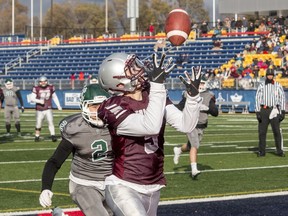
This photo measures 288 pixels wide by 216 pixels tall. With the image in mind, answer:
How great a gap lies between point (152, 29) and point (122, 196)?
43.1m

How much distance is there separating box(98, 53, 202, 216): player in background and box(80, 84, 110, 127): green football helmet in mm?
389

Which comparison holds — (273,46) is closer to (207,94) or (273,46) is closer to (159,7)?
(207,94)

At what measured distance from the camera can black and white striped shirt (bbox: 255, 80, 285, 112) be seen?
16.0 m

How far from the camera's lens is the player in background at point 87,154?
235 inches

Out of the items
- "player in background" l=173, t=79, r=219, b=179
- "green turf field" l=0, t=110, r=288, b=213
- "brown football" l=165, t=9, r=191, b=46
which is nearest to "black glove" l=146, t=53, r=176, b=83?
"brown football" l=165, t=9, r=191, b=46

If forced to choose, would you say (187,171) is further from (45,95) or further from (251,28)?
(251,28)

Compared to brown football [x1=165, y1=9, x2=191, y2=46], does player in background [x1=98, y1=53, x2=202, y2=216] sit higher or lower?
lower

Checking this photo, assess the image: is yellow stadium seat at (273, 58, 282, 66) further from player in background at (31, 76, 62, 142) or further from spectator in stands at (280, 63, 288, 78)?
player in background at (31, 76, 62, 142)

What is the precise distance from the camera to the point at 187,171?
13.7 meters

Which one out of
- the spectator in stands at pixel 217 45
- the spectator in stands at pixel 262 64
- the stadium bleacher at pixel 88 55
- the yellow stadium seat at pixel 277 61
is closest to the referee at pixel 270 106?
the spectator in stands at pixel 262 64

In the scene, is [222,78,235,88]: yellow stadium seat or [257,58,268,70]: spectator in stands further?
[257,58,268,70]: spectator in stands

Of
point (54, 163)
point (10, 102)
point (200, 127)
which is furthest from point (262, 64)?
point (54, 163)

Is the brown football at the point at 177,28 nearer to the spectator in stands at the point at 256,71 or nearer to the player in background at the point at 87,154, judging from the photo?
the player in background at the point at 87,154

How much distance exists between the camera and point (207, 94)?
13281 millimetres
